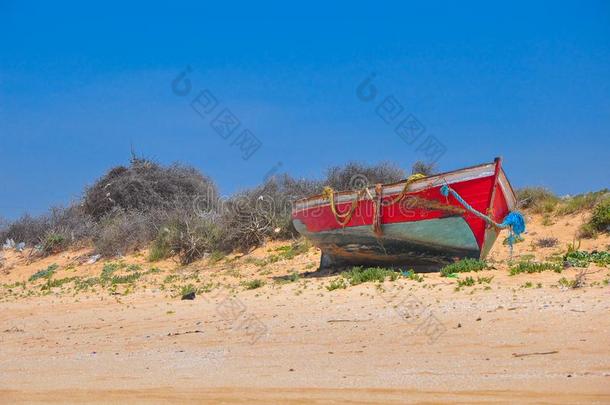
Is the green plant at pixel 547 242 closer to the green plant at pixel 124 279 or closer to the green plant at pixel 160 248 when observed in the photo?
the green plant at pixel 124 279

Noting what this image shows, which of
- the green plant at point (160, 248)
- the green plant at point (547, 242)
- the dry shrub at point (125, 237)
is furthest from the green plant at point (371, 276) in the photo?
the dry shrub at point (125, 237)

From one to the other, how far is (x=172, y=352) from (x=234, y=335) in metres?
0.75

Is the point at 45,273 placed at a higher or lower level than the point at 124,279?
higher

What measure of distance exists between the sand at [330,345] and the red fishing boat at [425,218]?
30.9 inches

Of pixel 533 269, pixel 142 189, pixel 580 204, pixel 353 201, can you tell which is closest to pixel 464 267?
pixel 533 269

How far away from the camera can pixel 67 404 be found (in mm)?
4273

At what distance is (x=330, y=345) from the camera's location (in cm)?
572

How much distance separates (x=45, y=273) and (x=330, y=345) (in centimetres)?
1396

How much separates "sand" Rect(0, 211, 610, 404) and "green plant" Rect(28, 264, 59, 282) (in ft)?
23.6

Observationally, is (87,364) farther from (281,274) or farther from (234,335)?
(281,274)

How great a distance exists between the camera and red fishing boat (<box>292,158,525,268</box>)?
33.2 ft

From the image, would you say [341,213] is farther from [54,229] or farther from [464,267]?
[54,229]

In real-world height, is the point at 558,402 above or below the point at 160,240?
below

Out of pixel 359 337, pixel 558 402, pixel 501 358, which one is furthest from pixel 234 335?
pixel 558 402
